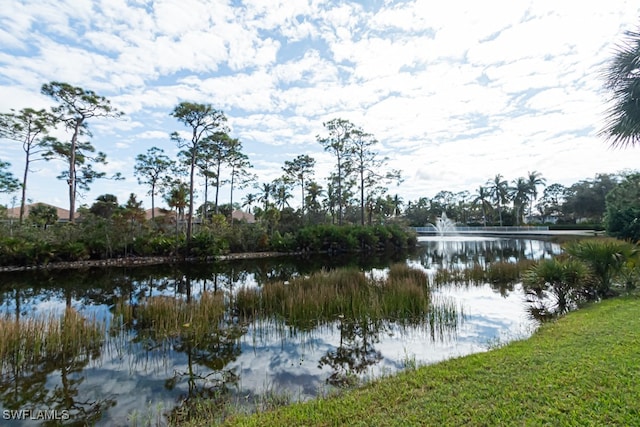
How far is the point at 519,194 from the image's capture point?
49.6 metres

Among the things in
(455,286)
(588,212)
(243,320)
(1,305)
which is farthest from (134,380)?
(588,212)

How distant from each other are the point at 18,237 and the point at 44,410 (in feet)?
57.1

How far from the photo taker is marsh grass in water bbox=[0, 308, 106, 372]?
4563mm

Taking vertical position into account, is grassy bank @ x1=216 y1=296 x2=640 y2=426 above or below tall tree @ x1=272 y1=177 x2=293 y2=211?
below

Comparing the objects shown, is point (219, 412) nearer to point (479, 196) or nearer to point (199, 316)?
point (199, 316)

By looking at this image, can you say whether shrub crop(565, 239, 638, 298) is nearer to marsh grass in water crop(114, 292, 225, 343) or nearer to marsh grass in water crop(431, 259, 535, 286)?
marsh grass in water crop(431, 259, 535, 286)

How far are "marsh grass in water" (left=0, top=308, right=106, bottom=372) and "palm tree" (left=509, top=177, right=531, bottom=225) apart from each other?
55095 millimetres

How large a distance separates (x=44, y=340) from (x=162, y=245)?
50.2ft

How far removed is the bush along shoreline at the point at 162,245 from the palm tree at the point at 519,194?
31478 mm

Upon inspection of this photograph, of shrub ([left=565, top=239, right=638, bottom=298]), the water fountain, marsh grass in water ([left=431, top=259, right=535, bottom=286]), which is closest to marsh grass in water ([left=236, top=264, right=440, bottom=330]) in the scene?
marsh grass in water ([left=431, top=259, right=535, bottom=286])

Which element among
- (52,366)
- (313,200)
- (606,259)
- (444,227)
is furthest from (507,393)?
(444,227)

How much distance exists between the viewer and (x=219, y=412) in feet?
10.7

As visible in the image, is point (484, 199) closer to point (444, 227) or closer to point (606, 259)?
point (444, 227)

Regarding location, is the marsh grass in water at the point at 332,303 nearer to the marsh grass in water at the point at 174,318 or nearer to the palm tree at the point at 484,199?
the marsh grass in water at the point at 174,318
